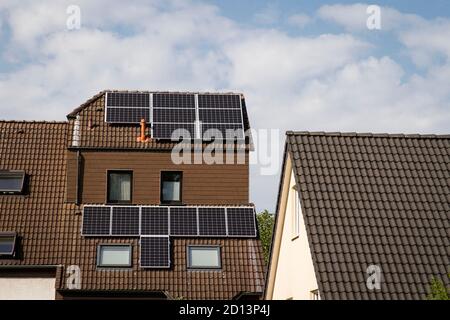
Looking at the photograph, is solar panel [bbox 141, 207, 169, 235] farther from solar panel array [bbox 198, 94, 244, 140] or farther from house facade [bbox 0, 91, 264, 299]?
solar panel array [bbox 198, 94, 244, 140]

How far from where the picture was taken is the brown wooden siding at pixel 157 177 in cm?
2862

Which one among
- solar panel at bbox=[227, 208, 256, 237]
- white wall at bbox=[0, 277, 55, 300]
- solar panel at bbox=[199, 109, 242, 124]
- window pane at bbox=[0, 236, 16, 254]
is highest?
solar panel at bbox=[199, 109, 242, 124]

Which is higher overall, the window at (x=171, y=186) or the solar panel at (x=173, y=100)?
the solar panel at (x=173, y=100)

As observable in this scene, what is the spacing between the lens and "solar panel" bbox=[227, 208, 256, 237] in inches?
1089

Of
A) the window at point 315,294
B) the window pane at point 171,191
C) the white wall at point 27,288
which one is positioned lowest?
the window at point 315,294

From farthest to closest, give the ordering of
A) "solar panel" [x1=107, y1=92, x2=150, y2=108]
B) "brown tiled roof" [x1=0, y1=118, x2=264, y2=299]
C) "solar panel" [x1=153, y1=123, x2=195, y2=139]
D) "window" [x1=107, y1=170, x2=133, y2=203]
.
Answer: "solar panel" [x1=107, y1=92, x2=150, y2=108], "solar panel" [x1=153, y1=123, x2=195, y2=139], "window" [x1=107, y1=170, x2=133, y2=203], "brown tiled roof" [x1=0, y1=118, x2=264, y2=299]

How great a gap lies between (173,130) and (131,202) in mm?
3061

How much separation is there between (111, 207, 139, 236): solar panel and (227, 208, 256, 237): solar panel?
327 centimetres

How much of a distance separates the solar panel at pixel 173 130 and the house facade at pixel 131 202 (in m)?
0.04

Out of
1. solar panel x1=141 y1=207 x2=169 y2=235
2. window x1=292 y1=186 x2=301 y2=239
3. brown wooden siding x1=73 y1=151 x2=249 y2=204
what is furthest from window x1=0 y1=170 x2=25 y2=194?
window x1=292 y1=186 x2=301 y2=239

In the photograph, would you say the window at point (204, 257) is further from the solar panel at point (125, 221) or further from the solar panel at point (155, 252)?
the solar panel at point (125, 221)

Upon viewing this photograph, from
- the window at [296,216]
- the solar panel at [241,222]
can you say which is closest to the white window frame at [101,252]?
the solar panel at [241,222]
